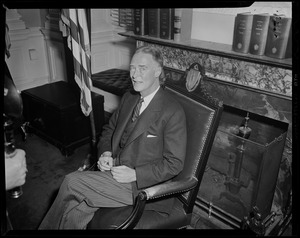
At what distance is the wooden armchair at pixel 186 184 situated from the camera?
126 cm

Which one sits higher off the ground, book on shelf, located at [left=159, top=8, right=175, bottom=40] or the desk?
book on shelf, located at [left=159, top=8, right=175, bottom=40]

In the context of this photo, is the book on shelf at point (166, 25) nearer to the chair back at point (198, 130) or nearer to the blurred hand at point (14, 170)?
the chair back at point (198, 130)

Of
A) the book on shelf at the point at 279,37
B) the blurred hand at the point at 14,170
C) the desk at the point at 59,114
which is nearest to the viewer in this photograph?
the blurred hand at the point at 14,170

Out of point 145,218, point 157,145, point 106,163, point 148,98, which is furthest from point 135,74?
point 145,218

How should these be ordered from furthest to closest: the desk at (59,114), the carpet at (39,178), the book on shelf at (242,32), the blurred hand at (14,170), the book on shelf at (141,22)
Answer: the desk at (59,114)
the book on shelf at (141,22)
the carpet at (39,178)
the book on shelf at (242,32)
the blurred hand at (14,170)

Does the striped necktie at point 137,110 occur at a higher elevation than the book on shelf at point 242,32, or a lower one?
lower

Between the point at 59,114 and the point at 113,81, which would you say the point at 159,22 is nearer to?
the point at 113,81

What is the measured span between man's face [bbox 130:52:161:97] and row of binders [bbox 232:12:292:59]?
1.81 feet

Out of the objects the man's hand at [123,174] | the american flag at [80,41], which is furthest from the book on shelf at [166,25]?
the man's hand at [123,174]

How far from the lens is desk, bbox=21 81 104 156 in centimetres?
248

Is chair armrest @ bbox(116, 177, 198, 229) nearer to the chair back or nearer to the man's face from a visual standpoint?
the chair back

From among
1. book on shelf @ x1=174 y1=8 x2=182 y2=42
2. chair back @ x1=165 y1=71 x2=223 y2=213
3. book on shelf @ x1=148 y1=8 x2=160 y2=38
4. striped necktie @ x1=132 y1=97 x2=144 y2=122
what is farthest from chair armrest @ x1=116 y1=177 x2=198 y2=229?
book on shelf @ x1=148 y1=8 x2=160 y2=38

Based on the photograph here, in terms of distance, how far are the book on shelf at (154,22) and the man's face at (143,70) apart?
729 mm

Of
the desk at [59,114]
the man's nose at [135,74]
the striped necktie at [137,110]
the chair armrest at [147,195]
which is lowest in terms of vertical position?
the desk at [59,114]
